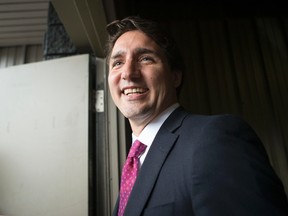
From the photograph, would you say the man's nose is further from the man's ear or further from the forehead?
the man's ear

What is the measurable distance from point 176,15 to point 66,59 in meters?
1.29

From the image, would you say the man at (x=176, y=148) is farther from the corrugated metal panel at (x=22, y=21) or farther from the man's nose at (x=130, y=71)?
the corrugated metal panel at (x=22, y=21)

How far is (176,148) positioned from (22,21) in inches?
83.0

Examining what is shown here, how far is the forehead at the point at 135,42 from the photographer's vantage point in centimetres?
105

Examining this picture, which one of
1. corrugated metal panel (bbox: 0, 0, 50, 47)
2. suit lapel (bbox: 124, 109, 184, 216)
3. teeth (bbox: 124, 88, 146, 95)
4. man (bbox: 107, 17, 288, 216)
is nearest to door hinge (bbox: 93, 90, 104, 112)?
man (bbox: 107, 17, 288, 216)

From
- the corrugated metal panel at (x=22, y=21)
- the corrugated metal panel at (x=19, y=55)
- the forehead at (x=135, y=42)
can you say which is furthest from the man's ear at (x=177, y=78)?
the corrugated metal panel at (x=19, y=55)

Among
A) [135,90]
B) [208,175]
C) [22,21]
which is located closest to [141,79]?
[135,90]

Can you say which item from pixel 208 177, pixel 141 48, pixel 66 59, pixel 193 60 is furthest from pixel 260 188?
pixel 193 60

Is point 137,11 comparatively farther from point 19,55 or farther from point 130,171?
point 130,171

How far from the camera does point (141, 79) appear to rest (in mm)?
1001

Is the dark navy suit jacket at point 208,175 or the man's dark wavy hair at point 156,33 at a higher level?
the man's dark wavy hair at point 156,33

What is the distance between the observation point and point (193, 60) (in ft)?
7.27

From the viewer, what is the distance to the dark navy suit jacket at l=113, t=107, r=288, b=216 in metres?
0.54

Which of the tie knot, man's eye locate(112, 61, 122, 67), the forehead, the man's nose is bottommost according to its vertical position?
the tie knot
